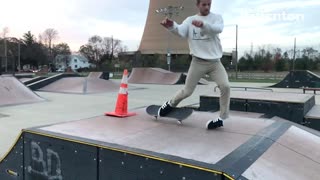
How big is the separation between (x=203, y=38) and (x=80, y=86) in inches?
713

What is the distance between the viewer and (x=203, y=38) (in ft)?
14.0

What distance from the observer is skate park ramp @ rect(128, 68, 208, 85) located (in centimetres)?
3105

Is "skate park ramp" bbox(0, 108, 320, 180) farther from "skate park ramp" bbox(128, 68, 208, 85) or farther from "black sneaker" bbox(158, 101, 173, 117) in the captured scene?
"skate park ramp" bbox(128, 68, 208, 85)

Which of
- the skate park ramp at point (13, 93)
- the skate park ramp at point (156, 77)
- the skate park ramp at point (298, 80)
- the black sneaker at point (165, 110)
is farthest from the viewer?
the skate park ramp at point (156, 77)

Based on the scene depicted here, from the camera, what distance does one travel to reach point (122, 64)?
241ft

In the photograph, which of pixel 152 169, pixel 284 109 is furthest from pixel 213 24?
pixel 284 109

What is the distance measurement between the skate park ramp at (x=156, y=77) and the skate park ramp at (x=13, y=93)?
1645cm

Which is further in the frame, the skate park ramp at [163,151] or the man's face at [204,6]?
the man's face at [204,6]

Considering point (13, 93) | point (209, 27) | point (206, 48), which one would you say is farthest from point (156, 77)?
point (209, 27)

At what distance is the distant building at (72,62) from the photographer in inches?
3974

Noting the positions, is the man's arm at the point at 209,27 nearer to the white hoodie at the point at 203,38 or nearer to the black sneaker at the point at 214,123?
the white hoodie at the point at 203,38

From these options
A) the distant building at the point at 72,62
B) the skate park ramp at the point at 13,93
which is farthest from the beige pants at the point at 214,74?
the distant building at the point at 72,62

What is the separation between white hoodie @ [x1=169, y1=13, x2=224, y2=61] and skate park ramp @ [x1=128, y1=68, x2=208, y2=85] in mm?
25940

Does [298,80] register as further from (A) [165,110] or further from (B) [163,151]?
(B) [163,151]
